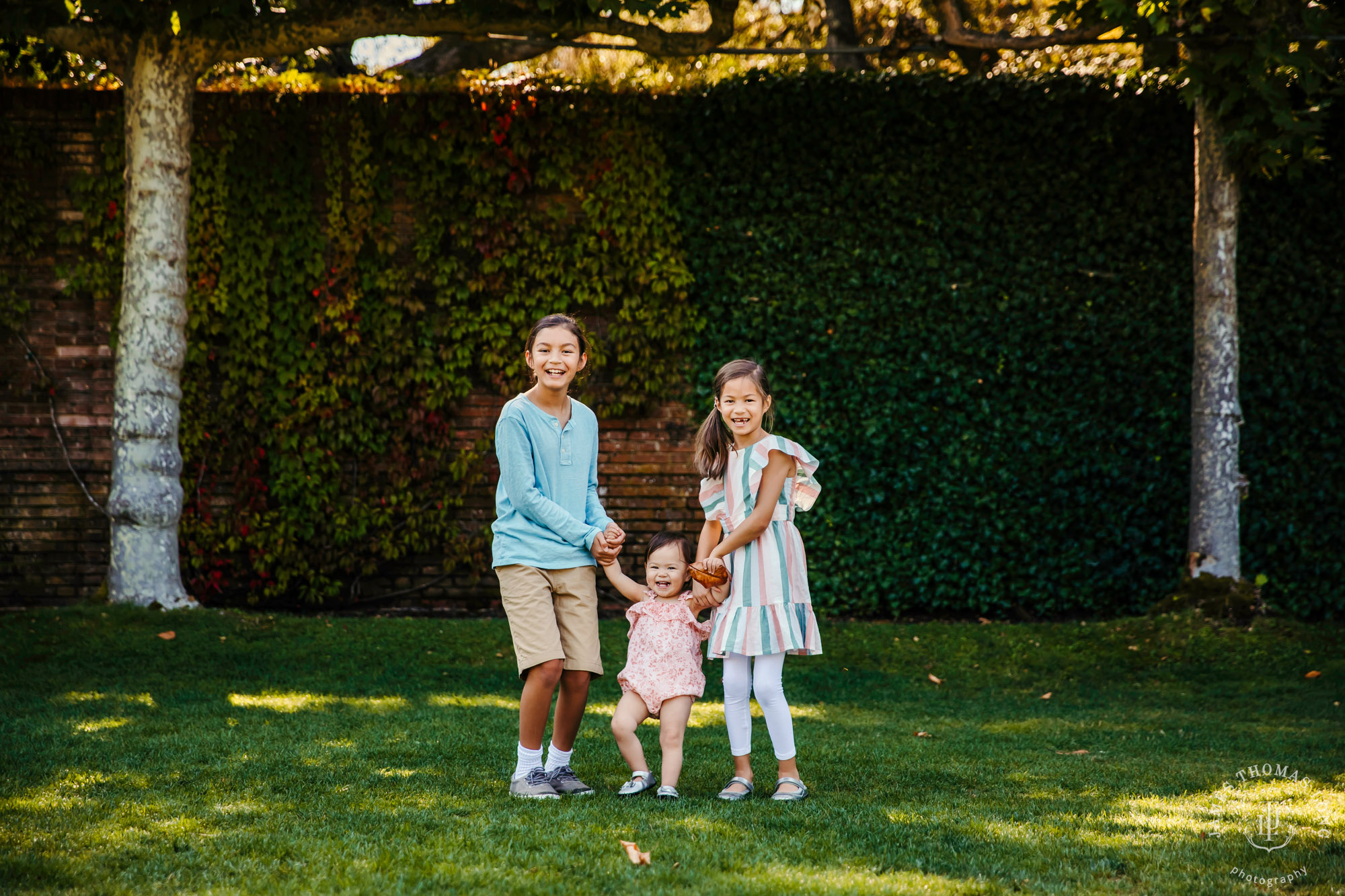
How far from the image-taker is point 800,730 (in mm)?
4699

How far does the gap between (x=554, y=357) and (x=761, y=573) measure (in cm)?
104

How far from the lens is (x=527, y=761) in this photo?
3314 millimetres

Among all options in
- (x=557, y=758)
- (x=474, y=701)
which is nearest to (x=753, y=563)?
(x=557, y=758)

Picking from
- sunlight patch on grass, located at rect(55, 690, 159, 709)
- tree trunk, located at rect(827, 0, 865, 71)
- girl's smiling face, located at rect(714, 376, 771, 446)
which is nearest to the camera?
girl's smiling face, located at rect(714, 376, 771, 446)

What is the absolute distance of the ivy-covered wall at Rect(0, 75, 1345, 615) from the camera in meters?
7.48

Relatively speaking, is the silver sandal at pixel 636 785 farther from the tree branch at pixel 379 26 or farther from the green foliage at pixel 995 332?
the tree branch at pixel 379 26

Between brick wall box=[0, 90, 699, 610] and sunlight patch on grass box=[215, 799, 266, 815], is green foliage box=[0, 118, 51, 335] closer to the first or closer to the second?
brick wall box=[0, 90, 699, 610]

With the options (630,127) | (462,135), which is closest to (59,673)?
(462,135)

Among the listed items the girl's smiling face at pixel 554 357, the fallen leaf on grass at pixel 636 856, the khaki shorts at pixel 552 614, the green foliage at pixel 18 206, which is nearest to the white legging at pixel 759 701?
the khaki shorts at pixel 552 614

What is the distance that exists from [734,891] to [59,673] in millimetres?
4700

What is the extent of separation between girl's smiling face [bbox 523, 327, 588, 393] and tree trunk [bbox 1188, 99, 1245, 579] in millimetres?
5135

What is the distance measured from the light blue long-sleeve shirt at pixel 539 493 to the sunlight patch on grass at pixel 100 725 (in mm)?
2211

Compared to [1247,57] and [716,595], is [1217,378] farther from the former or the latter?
[716,595]

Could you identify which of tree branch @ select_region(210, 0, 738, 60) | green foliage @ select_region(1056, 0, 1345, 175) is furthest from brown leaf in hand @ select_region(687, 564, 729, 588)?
green foliage @ select_region(1056, 0, 1345, 175)
